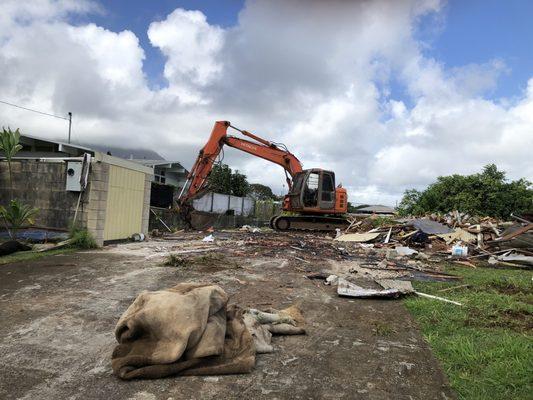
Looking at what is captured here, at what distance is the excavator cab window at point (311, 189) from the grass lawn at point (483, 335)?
35.7 feet

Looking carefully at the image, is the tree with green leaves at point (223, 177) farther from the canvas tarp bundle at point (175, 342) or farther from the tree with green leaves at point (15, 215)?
the canvas tarp bundle at point (175, 342)

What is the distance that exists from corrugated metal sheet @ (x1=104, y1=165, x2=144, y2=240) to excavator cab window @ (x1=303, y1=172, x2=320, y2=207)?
766 centimetres

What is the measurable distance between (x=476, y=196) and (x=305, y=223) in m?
14.6

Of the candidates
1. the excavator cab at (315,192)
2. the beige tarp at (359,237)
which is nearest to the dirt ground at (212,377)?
the beige tarp at (359,237)

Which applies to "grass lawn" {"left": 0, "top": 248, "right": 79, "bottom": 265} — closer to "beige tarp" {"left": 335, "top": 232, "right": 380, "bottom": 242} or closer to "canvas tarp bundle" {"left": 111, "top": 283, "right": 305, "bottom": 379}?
"canvas tarp bundle" {"left": 111, "top": 283, "right": 305, "bottom": 379}

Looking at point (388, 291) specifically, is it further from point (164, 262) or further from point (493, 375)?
point (164, 262)

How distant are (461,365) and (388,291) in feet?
7.86

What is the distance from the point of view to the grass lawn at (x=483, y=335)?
3139 mm

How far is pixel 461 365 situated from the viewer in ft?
11.4

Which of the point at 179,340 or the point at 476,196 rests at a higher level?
the point at 476,196

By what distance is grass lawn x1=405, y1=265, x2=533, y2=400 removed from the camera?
314cm

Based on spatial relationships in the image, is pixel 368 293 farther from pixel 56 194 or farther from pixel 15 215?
pixel 56 194

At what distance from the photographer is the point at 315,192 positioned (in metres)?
17.8

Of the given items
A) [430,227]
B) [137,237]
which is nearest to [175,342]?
[137,237]
